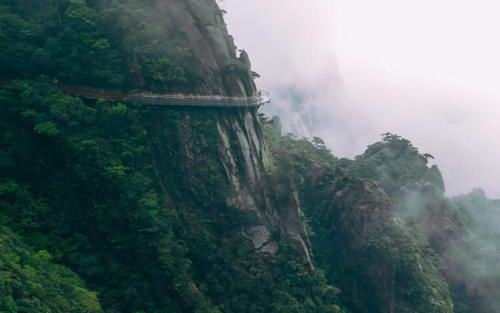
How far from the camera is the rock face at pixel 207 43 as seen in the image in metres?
43.8

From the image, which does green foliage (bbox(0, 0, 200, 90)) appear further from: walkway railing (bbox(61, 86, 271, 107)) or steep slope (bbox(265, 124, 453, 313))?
steep slope (bbox(265, 124, 453, 313))

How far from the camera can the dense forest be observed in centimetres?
3250

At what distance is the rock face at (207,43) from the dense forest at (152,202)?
0.36m

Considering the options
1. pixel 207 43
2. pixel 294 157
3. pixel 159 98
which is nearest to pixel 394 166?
pixel 294 157

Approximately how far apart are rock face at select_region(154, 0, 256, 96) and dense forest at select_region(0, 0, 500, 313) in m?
0.36

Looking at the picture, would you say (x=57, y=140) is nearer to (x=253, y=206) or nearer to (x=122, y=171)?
(x=122, y=171)

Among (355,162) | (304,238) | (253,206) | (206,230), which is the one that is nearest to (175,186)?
(206,230)

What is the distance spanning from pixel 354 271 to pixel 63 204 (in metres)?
33.0

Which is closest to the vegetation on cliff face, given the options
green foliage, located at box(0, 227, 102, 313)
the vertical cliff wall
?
the vertical cliff wall

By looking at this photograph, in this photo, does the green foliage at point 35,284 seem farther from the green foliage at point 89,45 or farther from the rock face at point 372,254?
the rock face at point 372,254

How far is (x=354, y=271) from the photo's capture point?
164 ft

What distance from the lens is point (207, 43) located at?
44719mm

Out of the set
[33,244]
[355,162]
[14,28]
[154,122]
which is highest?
[355,162]

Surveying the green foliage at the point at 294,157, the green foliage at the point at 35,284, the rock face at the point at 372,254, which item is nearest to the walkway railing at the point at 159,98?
the green foliage at the point at 294,157
